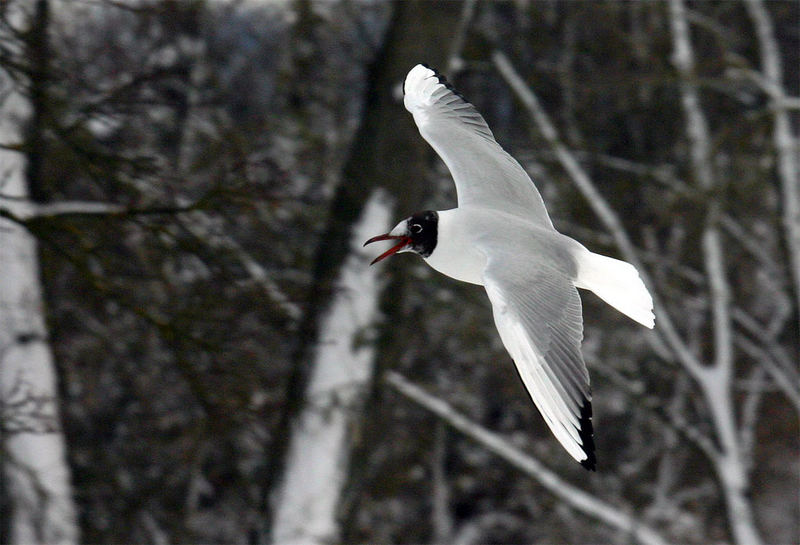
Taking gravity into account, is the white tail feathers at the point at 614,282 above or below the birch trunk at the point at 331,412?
above

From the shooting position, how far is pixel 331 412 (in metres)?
5.08

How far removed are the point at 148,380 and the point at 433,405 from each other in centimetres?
190

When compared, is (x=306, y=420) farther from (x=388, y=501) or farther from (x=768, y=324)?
(x=768, y=324)

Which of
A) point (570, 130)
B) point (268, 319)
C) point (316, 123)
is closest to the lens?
point (268, 319)

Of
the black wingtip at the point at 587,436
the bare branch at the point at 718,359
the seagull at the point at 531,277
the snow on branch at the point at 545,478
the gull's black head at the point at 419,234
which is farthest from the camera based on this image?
the bare branch at the point at 718,359

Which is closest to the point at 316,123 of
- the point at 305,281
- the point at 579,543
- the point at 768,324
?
the point at 305,281

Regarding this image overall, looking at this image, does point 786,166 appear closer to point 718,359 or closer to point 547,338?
point 718,359

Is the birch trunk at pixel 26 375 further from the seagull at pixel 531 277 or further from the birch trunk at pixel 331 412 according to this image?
the seagull at pixel 531 277

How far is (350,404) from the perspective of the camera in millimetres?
5148

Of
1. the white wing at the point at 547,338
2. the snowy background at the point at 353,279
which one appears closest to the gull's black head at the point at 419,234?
the white wing at the point at 547,338

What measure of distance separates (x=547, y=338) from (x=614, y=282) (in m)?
0.38

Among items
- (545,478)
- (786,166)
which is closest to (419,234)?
(545,478)

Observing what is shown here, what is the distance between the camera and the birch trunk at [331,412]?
5.05 metres

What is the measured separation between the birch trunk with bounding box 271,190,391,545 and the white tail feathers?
Answer: 2.54 m
